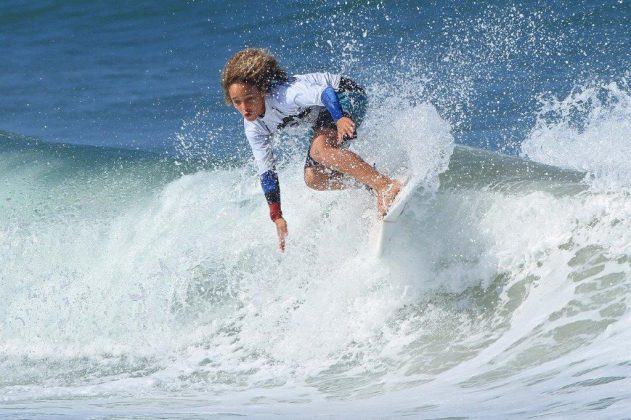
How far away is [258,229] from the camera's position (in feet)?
26.5

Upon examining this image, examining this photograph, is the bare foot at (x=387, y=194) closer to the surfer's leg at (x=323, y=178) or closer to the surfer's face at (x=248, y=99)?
the surfer's leg at (x=323, y=178)

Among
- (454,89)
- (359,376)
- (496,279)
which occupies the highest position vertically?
(454,89)

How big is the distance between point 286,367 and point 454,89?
677 centimetres

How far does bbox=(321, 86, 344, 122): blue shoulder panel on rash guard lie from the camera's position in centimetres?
570

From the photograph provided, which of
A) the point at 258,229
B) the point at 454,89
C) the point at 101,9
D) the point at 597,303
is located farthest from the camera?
the point at 101,9

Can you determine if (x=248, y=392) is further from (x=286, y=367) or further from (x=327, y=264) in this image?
(x=327, y=264)

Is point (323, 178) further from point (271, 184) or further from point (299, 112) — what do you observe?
point (299, 112)

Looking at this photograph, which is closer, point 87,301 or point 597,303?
point 597,303

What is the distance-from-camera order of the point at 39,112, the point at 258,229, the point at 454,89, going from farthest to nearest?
the point at 39,112, the point at 454,89, the point at 258,229

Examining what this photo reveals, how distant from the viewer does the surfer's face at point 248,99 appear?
5684mm

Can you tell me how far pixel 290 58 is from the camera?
1453 centimetres

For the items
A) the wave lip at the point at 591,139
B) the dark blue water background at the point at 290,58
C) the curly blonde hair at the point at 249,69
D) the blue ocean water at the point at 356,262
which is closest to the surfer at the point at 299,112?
the curly blonde hair at the point at 249,69

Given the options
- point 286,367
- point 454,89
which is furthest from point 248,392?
point 454,89

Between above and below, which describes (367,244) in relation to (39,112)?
below
